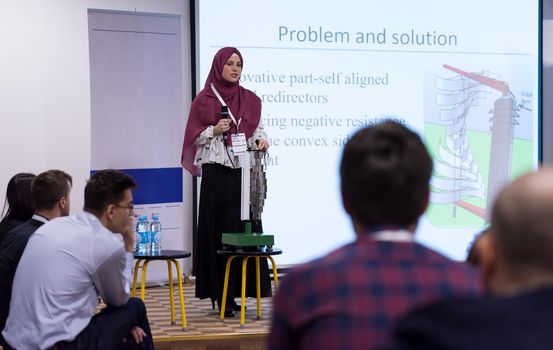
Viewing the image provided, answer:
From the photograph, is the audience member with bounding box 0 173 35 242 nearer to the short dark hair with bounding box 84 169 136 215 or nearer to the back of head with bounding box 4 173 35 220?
the back of head with bounding box 4 173 35 220

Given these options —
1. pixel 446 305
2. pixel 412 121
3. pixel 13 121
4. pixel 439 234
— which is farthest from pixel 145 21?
pixel 446 305

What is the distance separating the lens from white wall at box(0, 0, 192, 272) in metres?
6.82

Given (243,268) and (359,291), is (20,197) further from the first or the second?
(359,291)

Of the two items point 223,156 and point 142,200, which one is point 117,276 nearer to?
point 223,156

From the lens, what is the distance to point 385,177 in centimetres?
143

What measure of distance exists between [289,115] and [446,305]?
20.5 ft

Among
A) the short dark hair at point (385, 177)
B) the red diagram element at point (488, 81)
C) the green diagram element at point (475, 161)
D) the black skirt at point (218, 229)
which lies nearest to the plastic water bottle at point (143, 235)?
the black skirt at point (218, 229)

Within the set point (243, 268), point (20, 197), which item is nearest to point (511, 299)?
point (20, 197)

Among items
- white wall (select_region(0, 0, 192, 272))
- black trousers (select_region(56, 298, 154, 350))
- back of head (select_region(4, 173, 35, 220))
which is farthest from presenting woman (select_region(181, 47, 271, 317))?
black trousers (select_region(56, 298, 154, 350))

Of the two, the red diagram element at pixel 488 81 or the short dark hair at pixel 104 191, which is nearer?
the short dark hair at pixel 104 191

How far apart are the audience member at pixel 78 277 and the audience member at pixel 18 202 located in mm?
629

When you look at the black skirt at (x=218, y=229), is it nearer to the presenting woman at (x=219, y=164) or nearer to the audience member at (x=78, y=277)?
the presenting woman at (x=219, y=164)

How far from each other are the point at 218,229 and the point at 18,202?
182 centimetres

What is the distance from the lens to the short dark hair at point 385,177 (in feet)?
4.70
